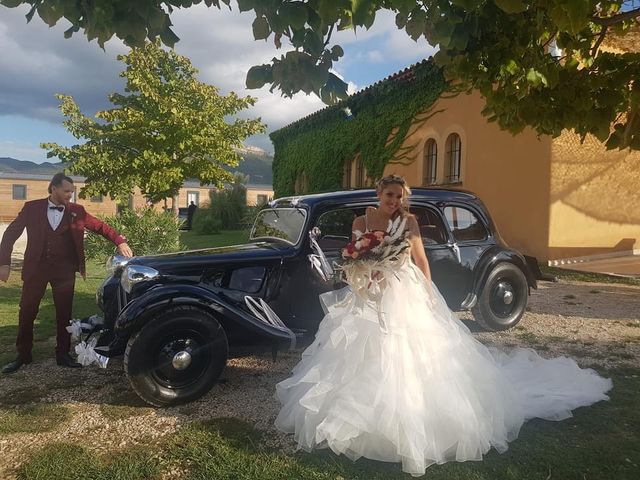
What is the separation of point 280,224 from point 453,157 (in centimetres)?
920

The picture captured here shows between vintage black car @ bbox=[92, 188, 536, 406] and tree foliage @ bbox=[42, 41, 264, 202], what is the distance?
28.5 ft

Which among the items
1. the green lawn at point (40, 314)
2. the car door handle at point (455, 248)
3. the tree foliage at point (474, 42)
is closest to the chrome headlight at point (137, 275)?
the green lawn at point (40, 314)

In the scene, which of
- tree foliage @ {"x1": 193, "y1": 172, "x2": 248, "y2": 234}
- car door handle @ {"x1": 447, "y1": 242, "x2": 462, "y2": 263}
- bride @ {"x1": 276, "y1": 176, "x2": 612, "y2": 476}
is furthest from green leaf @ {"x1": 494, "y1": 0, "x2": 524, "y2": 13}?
tree foliage @ {"x1": 193, "y1": 172, "x2": 248, "y2": 234}

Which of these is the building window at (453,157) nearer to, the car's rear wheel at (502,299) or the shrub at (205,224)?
the car's rear wheel at (502,299)

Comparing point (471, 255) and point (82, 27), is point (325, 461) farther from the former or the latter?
point (471, 255)

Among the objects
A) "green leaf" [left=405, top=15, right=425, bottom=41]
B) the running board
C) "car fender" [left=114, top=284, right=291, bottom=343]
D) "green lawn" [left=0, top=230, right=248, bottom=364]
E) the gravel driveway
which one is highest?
"green leaf" [left=405, top=15, right=425, bottom=41]

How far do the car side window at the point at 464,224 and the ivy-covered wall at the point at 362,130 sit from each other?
319 inches

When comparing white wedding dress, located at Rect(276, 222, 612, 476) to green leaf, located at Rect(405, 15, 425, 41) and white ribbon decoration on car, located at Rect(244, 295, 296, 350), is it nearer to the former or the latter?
white ribbon decoration on car, located at Rect(244, 295, 296, 350)

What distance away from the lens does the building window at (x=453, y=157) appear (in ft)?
41.3

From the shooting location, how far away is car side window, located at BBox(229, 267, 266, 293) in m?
4.15

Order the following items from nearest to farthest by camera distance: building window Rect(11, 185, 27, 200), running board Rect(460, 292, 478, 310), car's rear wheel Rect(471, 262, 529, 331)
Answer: running board Rect(460, 292, 478, 310) < car's rear wheel Rect(471, 262, 529, 331) < building window Rect(11, 185, 27, 200)

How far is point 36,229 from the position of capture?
4.34 meters

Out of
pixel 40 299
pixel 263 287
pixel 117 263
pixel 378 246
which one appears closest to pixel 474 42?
pixel 378 246

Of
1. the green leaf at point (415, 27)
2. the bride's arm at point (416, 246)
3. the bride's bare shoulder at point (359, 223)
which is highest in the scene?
the green leaf at point (415, 27)
